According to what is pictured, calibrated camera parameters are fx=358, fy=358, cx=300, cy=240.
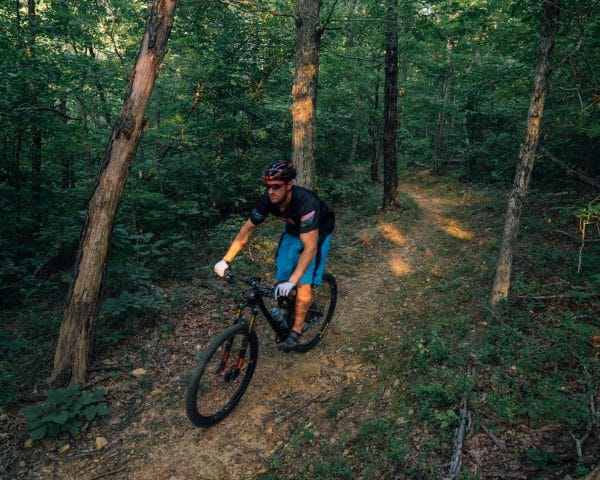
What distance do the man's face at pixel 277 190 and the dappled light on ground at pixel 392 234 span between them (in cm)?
701

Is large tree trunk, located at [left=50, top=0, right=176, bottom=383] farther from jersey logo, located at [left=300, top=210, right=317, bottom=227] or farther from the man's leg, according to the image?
the man's leg

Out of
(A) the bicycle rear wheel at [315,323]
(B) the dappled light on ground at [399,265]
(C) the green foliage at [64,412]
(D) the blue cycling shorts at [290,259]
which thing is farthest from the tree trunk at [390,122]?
(C) the green foliage at [64,412]

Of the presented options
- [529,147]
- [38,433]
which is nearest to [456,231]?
[529,147]

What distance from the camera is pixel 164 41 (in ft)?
16.4

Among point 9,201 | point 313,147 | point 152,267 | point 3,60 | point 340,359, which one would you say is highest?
point 3,60

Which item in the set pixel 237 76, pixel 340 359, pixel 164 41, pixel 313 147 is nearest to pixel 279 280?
pixel 340 359

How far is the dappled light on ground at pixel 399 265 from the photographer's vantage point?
28.9 ft

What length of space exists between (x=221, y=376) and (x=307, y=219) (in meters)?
2.24

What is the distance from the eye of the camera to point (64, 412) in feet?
14.1

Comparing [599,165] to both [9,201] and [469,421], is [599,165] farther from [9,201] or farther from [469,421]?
[9,201]

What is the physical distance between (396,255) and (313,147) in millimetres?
3838

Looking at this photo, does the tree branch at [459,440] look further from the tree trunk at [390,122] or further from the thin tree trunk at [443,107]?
the thin tree trunk at [443,107]

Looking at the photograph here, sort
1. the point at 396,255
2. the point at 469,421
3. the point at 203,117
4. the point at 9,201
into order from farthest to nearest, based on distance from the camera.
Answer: the point at 203,117, the point at 396,255, the point at 9,201, the point at 469,421

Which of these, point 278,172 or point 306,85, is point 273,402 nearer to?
point 278,172
